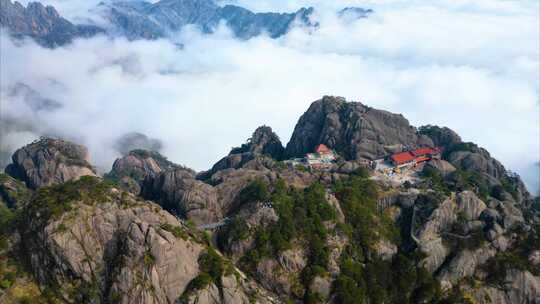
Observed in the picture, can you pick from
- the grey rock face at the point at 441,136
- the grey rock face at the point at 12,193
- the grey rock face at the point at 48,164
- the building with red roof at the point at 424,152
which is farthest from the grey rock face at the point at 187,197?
the grey rock face at the point at 441,136

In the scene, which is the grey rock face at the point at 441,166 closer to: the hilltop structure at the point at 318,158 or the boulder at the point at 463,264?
the hilltop structure at the point at 318,158

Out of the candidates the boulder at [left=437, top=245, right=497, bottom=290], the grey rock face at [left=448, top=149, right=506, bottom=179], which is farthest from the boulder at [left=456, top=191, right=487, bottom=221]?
the grey rock face at [left=448, top=149, right=506, bottom=179]

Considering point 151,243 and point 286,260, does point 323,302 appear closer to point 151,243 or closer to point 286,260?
point 286,260

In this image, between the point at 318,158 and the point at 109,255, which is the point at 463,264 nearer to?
the point at 318,158

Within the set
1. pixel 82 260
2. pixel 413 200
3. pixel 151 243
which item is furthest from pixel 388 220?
pixel 82 260

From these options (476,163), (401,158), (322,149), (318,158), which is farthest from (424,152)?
(318,158)

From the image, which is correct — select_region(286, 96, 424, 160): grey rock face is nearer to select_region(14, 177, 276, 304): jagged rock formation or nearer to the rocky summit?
the rocky summit
